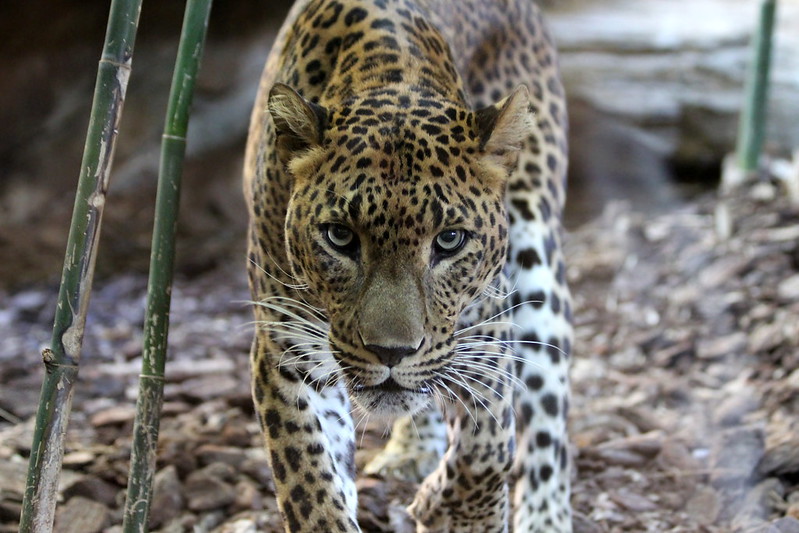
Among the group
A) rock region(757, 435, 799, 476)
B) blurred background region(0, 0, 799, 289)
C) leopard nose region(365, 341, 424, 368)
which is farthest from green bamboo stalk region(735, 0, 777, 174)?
leopard nose region(365, 341, 424, 368)

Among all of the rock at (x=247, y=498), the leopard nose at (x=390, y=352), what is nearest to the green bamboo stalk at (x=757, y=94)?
the rock at (x=247, y=498)

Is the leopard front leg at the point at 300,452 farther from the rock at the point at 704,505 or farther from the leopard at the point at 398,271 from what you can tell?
the rock at the point at 704,505

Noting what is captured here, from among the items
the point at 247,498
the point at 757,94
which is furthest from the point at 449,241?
the point at 757,94

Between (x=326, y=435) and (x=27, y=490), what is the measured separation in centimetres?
116

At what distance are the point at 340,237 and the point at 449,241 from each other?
390mm

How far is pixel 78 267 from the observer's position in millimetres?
3486

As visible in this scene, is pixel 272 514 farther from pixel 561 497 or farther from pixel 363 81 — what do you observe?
pixel 363 81

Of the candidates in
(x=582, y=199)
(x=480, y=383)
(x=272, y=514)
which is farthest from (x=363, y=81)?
(x=582, y=199)

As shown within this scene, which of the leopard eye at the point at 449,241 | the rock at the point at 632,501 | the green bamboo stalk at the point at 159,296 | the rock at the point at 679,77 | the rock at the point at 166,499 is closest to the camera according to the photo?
the leopard eye at the point at 449,241

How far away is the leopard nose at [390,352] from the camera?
3.51m

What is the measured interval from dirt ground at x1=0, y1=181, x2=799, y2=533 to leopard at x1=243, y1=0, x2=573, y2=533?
2.69 ft

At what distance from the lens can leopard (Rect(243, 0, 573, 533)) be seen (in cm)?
363

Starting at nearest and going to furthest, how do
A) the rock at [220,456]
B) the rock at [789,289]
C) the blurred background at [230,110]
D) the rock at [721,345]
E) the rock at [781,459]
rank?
the rock at [781,459] < the rock at [220,456] < the rock at [721,345] < the rock at [789,289] < the blurred background at [230,110]

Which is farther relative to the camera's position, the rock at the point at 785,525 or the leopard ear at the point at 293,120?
the rock at the point at 785,525
